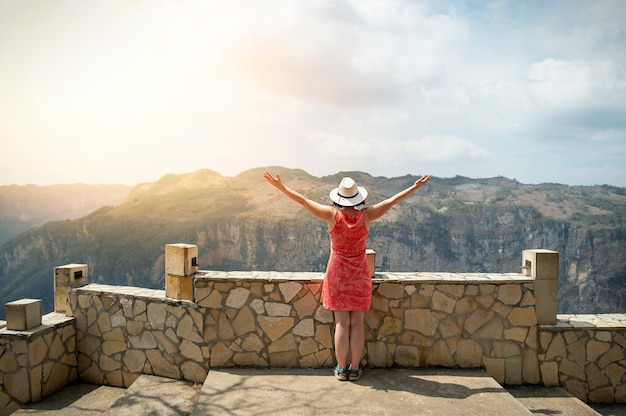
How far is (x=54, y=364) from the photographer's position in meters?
4.35

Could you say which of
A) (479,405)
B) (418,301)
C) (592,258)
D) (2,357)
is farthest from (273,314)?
(592,258)

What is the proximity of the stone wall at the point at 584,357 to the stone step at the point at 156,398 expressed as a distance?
3.37 metres

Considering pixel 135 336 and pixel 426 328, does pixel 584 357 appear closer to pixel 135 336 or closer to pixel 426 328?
pixel 426 328

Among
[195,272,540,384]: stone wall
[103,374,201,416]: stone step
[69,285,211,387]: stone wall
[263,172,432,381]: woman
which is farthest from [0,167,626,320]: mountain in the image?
[263,172,432,381]: woman

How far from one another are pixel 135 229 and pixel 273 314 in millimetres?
39730

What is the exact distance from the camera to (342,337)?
11.3 ft

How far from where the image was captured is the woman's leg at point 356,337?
346cm

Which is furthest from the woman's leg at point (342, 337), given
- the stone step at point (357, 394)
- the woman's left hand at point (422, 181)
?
the woman's left hand at point (422, 181)

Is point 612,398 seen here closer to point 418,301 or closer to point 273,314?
point 418,301

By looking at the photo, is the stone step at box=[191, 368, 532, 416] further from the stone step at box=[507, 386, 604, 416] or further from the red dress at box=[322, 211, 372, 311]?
the red dress at box=[322, 211, 372, 311]

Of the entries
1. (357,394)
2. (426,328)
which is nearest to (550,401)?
(426,328)

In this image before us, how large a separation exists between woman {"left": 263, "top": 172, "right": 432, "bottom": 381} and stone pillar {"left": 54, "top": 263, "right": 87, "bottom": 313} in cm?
295

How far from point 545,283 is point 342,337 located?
207cm

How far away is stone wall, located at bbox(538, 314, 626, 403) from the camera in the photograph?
3934 millimetres
